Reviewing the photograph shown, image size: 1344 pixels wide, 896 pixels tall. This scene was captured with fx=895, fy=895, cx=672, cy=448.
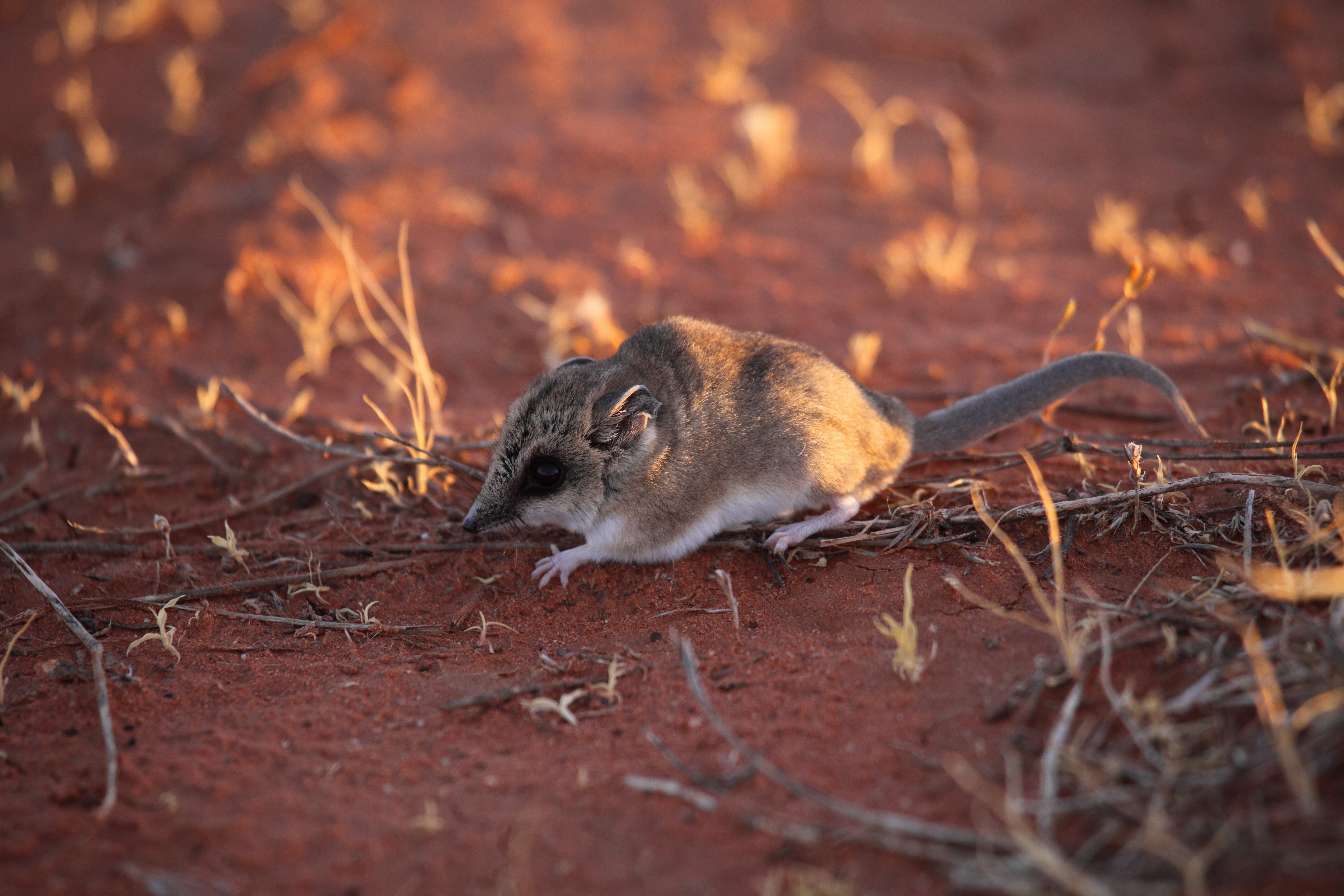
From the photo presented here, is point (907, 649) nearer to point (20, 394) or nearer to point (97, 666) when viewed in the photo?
point (97, 666)

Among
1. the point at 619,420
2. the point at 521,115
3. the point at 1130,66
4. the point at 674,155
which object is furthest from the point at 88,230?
the point at 1130,66

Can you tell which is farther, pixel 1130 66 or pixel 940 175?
pixel 1130 66

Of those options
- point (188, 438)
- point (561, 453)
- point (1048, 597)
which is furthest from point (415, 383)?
point (1048, 597)

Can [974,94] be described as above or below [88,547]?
above

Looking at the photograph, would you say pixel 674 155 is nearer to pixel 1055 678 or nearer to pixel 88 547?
pixel 88 547

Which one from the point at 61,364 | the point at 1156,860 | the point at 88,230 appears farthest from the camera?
the point at 88,230

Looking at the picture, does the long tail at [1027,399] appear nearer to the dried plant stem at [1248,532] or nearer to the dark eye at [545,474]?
the dried plant stem at [1248,532]

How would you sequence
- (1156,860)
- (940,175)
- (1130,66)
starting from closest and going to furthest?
(1156,860), (940,175), (1130,66)
